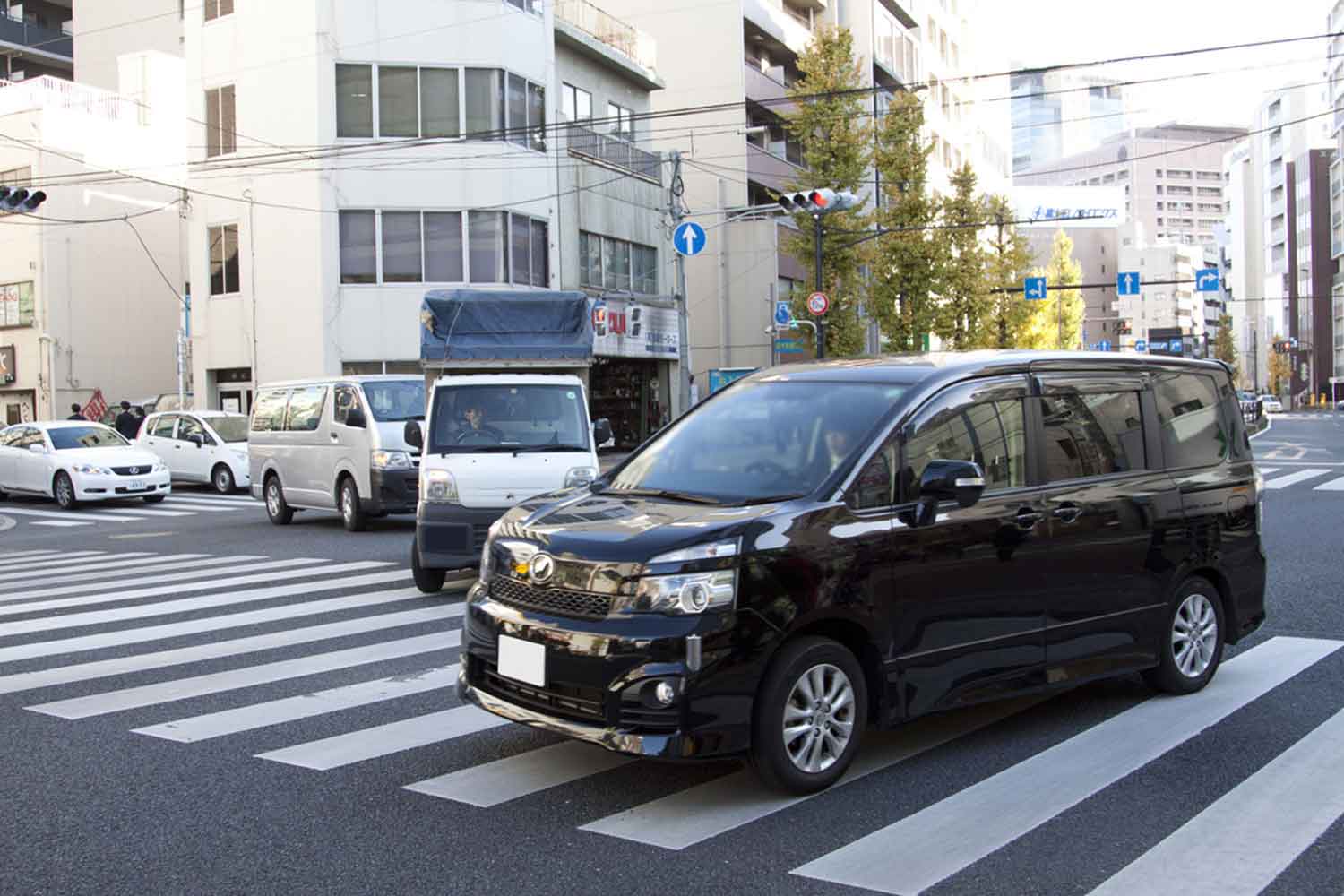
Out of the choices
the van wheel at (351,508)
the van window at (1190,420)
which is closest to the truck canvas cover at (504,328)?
the van wheel at (351,508)

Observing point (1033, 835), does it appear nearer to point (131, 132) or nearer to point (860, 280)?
point (860, 280)

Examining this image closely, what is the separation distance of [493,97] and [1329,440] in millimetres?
25307

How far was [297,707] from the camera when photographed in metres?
6.48

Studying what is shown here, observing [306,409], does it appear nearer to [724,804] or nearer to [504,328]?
[504,328]

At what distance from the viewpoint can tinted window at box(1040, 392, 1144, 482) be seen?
231 inches

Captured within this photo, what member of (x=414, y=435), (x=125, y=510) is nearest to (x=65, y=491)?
(x=125, y=510)

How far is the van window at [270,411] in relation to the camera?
57.5ft

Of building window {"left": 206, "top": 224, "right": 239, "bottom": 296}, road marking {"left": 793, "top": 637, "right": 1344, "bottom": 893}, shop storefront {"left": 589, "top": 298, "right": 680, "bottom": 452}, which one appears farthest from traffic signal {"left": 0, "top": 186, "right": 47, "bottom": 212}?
road marking {"left": 793, "top": 637, "right": 1344, "bottom": 893}

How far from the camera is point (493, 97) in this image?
29.9 m

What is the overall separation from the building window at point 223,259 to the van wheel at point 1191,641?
28.4 metres

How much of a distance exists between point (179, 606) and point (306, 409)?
7025 millimetres

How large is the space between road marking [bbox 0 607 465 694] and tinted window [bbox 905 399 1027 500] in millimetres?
4875

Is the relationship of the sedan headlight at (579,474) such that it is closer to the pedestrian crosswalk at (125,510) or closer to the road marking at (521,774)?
the road marking at (521,774)

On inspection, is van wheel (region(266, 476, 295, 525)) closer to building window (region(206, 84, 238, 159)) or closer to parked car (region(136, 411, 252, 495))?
parked car (region(136, 411, 252, 495))
